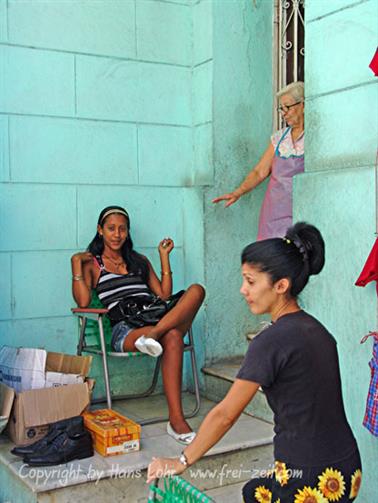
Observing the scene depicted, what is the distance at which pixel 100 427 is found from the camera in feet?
11.1

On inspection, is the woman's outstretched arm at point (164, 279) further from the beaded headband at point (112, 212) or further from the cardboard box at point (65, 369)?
the cardboard box at point (65, 369)

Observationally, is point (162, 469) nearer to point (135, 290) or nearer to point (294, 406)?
point (294, 406)

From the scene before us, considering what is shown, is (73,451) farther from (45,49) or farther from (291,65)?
(291,65)

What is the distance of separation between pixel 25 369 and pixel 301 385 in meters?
2.17

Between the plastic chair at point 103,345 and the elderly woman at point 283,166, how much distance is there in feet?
2.78

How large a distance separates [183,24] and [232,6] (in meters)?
0.36

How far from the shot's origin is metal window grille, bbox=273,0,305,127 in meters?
4.55

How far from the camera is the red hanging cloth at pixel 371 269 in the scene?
2975 millimetres

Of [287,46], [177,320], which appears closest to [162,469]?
[177,320]

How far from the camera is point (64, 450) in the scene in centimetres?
327

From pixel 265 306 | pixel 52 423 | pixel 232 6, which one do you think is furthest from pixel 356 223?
pixel 232 6

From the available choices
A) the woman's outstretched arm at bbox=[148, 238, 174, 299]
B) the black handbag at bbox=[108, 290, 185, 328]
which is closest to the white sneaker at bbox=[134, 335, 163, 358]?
the black handbag at bbox=[108, 290, 185, 328]

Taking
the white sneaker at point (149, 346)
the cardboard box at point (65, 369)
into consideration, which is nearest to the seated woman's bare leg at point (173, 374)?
the white sneaker at point (149, 346)

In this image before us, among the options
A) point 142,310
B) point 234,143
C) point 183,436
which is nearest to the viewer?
point 183,436
